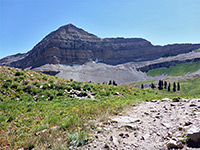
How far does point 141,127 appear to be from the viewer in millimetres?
6016

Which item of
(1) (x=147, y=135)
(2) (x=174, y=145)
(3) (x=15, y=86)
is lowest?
(1) (x=147, y=135)

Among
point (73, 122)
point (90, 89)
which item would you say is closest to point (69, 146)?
point (73, 122)

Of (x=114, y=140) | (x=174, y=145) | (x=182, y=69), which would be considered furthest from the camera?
(x=182, y=69)

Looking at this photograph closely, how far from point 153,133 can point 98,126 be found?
7.70 feet

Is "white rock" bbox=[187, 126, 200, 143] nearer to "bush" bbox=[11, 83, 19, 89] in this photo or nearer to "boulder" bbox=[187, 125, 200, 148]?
"boulder" bbox=[187, 125, 200, 148]

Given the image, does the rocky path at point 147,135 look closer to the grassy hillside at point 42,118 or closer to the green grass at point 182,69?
the grassy hillside at point 42,118

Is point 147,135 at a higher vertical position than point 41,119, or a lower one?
higher

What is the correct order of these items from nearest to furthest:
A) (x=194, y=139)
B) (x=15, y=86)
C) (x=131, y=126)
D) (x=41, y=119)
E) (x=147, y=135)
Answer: (x=194, y=139), (x=147, y=135), (x=131, y=126), (x=41, y=119), (x=15, y=86)

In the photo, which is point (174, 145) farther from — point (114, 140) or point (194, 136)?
point (114, 140)

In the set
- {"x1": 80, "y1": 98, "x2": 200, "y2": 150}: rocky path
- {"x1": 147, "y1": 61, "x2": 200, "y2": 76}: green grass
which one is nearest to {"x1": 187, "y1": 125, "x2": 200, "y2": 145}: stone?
{"x1": 80, "y1": 98, "x2": 200, "y2": 150}: rocky path

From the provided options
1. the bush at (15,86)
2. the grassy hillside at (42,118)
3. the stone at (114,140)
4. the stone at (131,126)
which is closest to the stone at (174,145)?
the stone at (131,126)

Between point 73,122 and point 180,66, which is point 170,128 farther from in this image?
point 180,66

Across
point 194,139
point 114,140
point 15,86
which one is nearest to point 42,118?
point 114,140

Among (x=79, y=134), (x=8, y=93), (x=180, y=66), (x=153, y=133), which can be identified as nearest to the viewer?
(x=79, y=134)
